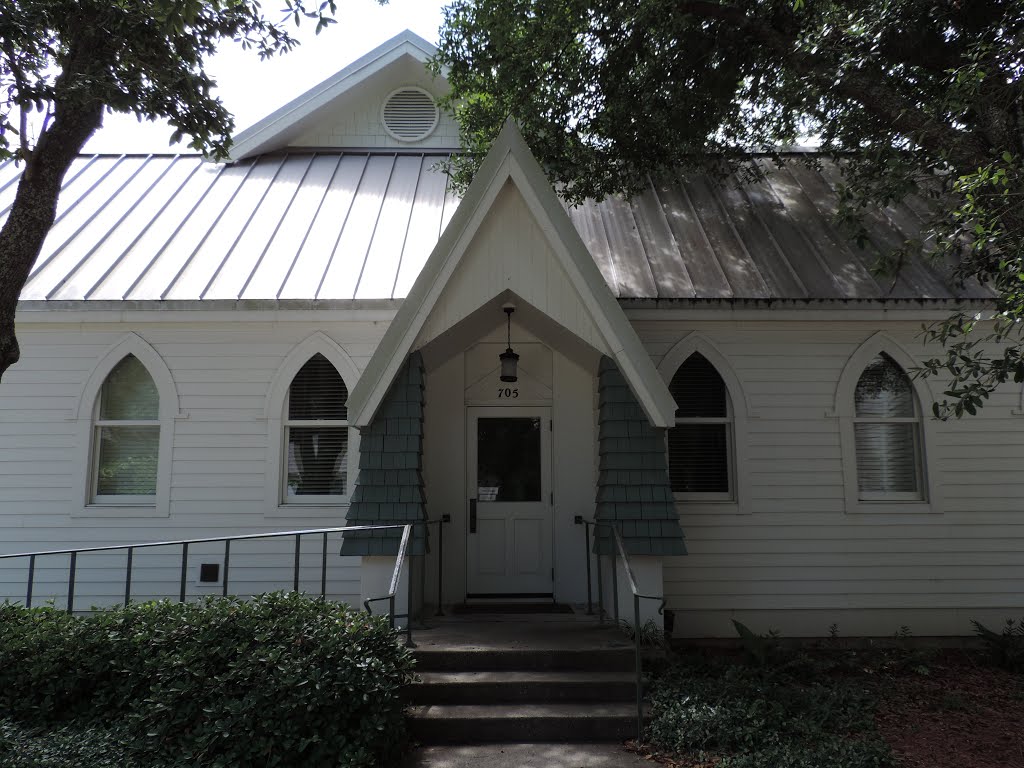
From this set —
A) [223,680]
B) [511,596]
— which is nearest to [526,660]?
[223,680]

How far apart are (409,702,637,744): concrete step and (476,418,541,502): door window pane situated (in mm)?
3725

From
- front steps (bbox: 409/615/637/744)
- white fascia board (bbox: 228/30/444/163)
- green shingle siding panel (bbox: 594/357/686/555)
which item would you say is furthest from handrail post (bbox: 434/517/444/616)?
white fascia board (bbox: 228/30/444/163)

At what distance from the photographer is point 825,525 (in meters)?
8.74

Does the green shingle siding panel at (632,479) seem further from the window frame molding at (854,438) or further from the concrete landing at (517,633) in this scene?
the window frame molding at (854,438)

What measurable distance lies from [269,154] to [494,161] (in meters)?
7.43

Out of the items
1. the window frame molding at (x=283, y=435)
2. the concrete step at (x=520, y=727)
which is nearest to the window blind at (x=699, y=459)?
the concrete step at (x=520, y=727)

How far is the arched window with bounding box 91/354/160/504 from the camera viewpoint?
9.06 metres

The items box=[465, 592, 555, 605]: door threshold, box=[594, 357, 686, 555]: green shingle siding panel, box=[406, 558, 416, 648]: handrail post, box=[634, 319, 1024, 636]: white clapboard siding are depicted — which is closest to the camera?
box=[406, 558, 416, 648]: handrail post

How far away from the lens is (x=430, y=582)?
8828mm

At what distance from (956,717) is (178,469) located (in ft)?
28.0

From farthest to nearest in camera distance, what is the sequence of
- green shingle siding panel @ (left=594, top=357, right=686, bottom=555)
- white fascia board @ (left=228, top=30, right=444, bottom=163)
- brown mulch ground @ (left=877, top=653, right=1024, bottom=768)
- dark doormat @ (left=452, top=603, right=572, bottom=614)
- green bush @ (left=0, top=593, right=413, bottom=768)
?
1. white fascia board @ (left=228, top=30, right=444, bottom=163)
2. dark doormat @ (left=452, top=603, right=572, bottom=614)
3. green shingle siding panel @ (left=594, top=357, right=686, bottom=555)
4. brown mulch ground @ (left=877, top=653, right=1024, bottom=768)
5. green bush @ (left=0, top=593, right=413, bottom=768)

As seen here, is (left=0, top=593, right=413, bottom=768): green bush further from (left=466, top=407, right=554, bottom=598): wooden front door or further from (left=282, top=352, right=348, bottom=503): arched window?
(left=466, top=407, right=554, bottom=598): wooden front door

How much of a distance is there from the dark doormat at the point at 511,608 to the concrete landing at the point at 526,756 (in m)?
2.86

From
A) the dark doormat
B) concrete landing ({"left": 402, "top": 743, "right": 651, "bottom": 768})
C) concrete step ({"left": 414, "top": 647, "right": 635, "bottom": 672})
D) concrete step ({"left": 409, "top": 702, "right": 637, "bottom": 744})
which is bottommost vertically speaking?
concrete landing ({"left": 402, "top": 743, "right": 651, "bottom": 768})
